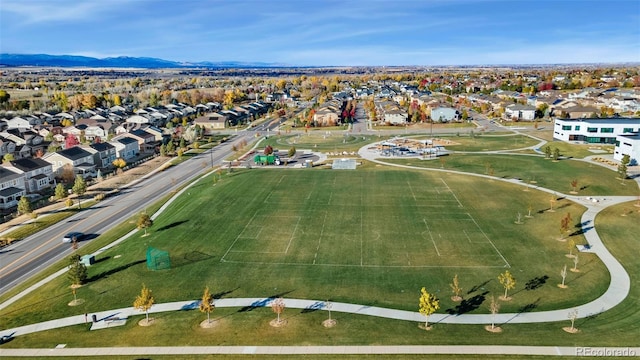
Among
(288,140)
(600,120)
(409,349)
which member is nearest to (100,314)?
(409,349)

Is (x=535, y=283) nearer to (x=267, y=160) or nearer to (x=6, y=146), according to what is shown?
(x=267, y=160)

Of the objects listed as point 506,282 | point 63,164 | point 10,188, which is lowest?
point 506,282

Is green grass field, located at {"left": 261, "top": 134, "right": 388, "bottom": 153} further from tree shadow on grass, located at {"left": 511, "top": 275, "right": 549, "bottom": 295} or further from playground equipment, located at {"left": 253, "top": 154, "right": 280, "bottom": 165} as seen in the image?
tree shadow on grass, located at {"left": 511, "top": 275, "right": 549, "bottom": 295}

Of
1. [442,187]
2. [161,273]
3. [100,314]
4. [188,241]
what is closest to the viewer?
[100,314]

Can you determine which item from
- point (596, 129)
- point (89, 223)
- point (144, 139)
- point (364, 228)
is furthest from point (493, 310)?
point (144, 139)

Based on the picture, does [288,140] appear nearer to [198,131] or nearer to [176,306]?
[198,131]

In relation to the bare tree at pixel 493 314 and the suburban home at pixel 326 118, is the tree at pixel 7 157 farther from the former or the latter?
the bare tree at pixel 493 314
